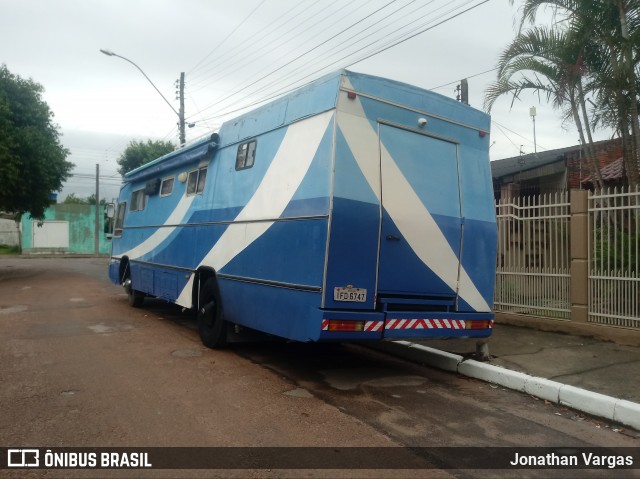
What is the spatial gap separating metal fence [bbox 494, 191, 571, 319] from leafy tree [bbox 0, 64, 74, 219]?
17486 mm

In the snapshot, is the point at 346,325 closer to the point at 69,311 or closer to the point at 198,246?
the point at 198,246

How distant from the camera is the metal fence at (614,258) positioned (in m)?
7.72

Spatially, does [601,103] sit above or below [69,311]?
above

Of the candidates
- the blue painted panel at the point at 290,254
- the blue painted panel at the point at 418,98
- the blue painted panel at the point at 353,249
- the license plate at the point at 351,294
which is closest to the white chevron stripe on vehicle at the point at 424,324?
the blue painted panel at the point at 353,249

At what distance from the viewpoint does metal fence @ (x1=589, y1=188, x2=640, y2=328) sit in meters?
7.72

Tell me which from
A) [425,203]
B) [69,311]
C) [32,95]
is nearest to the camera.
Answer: [425,203]

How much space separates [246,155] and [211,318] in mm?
2523

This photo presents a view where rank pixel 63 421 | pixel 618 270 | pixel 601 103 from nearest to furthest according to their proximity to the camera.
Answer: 1. pixel 63 421
2. pixel 618 270
3. pixel 601 103

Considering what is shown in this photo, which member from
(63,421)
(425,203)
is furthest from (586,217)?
(63,421)

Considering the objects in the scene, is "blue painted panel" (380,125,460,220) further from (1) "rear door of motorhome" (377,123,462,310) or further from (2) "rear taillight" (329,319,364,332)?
(2) "rear taillight" (329,319,364,332)

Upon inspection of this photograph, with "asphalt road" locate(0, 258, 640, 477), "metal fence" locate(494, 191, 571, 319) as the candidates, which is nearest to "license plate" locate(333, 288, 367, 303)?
"asphalt road" locate(0, 258, 640, 477)

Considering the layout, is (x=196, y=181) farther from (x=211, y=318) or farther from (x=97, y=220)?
(x=97, y=220)

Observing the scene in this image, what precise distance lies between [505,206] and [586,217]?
1.56 metres

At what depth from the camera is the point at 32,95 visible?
21.6m
